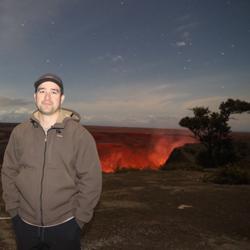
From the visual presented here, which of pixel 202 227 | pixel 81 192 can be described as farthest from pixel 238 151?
pixel 81 192

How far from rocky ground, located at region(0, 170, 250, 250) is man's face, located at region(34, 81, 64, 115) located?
3.46 m

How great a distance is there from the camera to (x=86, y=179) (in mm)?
3158

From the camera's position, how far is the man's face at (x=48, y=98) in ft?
10.6

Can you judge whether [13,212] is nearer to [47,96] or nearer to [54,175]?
[54,175]

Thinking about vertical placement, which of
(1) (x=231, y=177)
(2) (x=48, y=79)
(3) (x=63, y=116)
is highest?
(2) (x=48, y=79)

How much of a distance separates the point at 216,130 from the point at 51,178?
2380 centimetres

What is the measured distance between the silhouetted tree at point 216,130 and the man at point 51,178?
22.3 metres

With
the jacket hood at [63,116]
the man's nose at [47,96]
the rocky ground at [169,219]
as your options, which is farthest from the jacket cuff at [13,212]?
the rocky ground at [169,219]

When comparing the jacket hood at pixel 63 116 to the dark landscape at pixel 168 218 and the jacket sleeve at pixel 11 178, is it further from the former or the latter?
the dark landscape at pixel 168 218

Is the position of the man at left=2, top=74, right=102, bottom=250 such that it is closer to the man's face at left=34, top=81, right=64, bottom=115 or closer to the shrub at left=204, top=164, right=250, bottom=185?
the man's face at left=34, top=81, right=64, bottom=115

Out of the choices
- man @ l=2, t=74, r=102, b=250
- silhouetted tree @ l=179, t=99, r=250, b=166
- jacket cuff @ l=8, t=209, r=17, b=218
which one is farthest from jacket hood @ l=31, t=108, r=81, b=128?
silhouetted tree @ l=179, t=99, r=250, b=166

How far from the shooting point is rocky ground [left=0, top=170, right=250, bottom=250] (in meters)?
6.19

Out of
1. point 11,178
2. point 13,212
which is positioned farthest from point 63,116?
point 13,212

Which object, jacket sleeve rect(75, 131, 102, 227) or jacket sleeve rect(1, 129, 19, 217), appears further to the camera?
jacket sleeve rect(1, 129, 19, 217)
